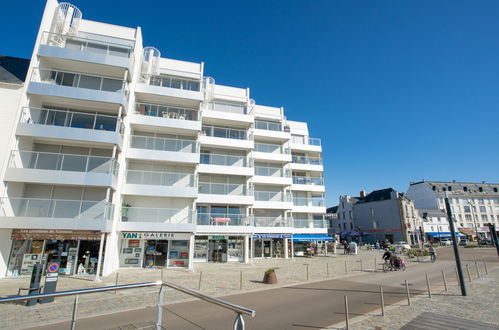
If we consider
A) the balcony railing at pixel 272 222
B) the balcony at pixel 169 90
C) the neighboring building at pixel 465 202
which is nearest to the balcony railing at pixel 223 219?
the balcony railing at pixel 272 222

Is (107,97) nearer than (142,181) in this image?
Yes

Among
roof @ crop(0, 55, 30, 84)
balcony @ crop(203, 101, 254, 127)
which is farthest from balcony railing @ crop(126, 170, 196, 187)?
roof @ crop(0, 55, 30, 84)

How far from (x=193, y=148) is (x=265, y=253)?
592 inches

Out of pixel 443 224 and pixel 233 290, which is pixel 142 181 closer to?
pixel 233 290

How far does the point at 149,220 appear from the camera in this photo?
19641 millimetres

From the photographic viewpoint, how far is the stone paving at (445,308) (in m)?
7.37

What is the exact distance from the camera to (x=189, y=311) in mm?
8844

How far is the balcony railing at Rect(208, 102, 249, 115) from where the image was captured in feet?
93.3

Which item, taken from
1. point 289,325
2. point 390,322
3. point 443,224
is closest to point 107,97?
point 289,325

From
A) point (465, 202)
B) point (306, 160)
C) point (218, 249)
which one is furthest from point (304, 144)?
point (465, 202)

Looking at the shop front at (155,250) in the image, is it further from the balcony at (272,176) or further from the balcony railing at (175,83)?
the balcony railing at (175,83)

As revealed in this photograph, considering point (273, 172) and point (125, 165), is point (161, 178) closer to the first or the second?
Answer: point (125, 165)

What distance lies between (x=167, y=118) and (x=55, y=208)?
10488 millimetres

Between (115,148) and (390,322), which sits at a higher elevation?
(115,148)
